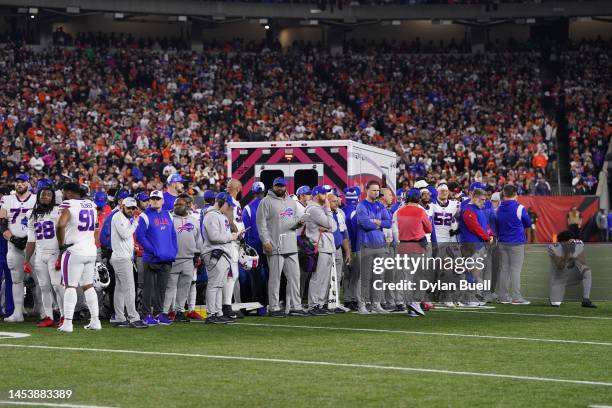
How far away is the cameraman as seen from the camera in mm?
17578

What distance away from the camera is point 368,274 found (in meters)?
16.6

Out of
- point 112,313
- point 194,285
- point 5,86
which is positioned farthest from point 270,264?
point 5,86

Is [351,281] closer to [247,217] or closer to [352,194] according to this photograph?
[352,194]

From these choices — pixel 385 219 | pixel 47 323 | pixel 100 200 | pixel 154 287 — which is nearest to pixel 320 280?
pixel 385 219

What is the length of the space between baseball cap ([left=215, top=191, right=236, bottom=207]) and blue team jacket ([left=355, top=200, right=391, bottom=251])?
1.93 metres

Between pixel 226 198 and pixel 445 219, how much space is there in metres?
4.36

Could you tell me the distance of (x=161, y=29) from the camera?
5206 centimetres

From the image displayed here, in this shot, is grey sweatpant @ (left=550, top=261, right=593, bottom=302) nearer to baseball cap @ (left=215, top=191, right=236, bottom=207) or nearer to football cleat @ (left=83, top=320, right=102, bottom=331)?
baseball cap @ (left=215, top=191, right=236, bottom=207)

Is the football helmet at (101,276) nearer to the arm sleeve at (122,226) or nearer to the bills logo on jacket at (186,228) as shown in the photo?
the arm sleeve at (122,226)

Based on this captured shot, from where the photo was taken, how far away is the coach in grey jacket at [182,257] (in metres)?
15.4

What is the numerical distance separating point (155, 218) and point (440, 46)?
40.4m

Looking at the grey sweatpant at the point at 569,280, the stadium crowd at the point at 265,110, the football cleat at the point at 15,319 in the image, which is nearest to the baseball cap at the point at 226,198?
the football cleat at the point at 15,319

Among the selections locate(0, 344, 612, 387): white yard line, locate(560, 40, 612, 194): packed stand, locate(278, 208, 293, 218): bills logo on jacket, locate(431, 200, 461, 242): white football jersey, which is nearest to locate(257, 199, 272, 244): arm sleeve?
locate(278, 208, 293, 218): bills logo on jacket

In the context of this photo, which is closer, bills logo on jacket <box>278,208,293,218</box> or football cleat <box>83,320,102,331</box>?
football cleat <box>83,320,102,331</box>
